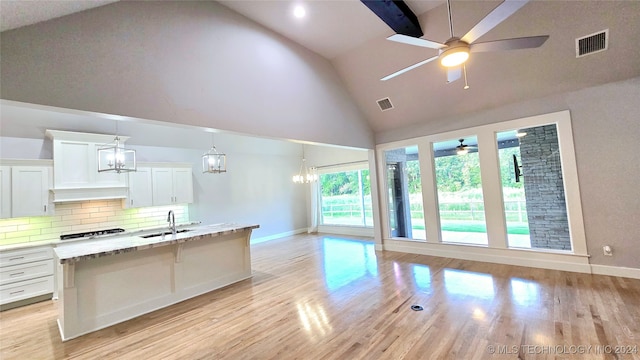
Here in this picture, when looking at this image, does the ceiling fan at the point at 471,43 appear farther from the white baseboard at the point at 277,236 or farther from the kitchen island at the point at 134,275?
the white baseboard at the point at 277,236

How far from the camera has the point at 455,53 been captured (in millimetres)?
2439

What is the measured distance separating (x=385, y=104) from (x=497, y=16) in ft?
11.0

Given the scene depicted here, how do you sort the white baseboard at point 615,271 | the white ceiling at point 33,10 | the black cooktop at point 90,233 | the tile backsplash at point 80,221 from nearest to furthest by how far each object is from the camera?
the white ceiling at point 33,10 < the white baseboard at point 615,271 < the tile backsplash at point 80,221 < the black cooktop at point 90,233

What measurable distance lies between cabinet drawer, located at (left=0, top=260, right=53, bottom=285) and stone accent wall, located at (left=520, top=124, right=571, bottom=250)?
26.9ft

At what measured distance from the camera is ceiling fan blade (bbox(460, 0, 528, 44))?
188 centimetres

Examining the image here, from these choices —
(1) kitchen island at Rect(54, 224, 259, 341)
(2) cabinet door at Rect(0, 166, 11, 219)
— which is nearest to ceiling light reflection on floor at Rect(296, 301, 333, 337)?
(1) kitchen island at Rect(54, 224, 259, 341)

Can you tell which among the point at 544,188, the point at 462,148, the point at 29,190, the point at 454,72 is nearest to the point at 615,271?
the point at 544,188

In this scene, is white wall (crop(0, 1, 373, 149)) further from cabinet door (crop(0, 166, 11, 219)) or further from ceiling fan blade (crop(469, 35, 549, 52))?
cabinet door (crop(0, 166, 11, 219))

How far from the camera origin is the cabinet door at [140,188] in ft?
17.6

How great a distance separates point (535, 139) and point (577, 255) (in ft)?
6.54

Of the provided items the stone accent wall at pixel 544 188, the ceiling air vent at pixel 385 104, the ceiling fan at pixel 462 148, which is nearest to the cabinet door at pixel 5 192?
the ceiling air vent at pixel 385 104

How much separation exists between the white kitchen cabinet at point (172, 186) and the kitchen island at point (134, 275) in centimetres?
222

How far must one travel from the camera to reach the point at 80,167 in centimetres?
465

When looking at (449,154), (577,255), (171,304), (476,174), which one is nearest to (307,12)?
(449,154)
